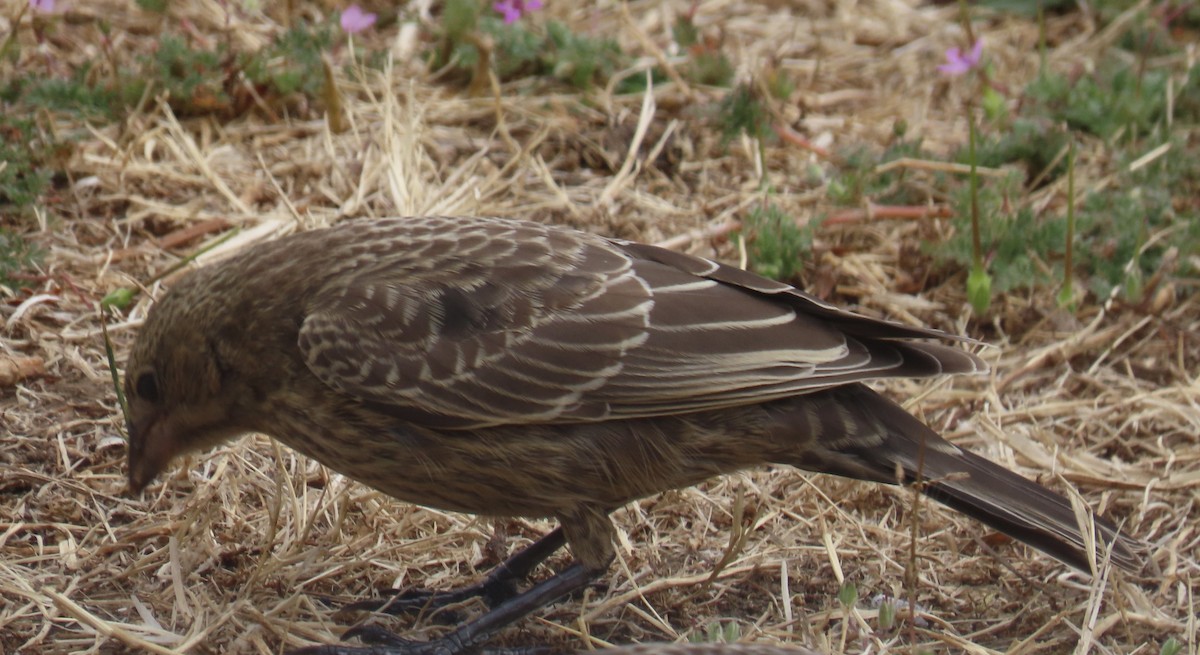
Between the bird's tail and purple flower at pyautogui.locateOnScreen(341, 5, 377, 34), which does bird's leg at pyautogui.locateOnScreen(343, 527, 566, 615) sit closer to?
the bird's tail

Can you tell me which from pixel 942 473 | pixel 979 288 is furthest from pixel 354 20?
pixel 942 473

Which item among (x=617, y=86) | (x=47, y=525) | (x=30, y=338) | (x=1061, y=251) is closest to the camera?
(x=47, y=525)

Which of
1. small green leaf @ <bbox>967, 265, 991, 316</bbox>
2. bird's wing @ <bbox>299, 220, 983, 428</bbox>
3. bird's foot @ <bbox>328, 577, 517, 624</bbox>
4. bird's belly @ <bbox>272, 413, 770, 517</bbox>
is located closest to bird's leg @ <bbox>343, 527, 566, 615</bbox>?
bird's foot @ <bbox>328, 577, 517, 624</bbox>

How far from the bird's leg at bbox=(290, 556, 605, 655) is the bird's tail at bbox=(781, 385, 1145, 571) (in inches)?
26.6

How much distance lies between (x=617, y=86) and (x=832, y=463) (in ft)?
10.1

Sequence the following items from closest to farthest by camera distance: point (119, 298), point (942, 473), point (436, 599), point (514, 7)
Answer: point (942, 473) < point (436, 599) < point (119, 298) < point (514, 7)

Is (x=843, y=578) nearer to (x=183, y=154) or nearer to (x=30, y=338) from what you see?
(x=30, y=338)

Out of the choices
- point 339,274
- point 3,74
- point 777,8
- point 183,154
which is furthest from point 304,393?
point 777,8

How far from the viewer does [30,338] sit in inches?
195

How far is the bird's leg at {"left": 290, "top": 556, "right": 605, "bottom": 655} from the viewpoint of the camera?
395cm

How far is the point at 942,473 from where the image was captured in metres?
4.01

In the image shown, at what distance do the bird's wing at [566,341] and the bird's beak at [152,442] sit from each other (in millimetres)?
554

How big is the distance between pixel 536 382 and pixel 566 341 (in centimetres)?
13

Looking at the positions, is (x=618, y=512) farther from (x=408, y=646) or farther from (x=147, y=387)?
(x=147, y=387)
